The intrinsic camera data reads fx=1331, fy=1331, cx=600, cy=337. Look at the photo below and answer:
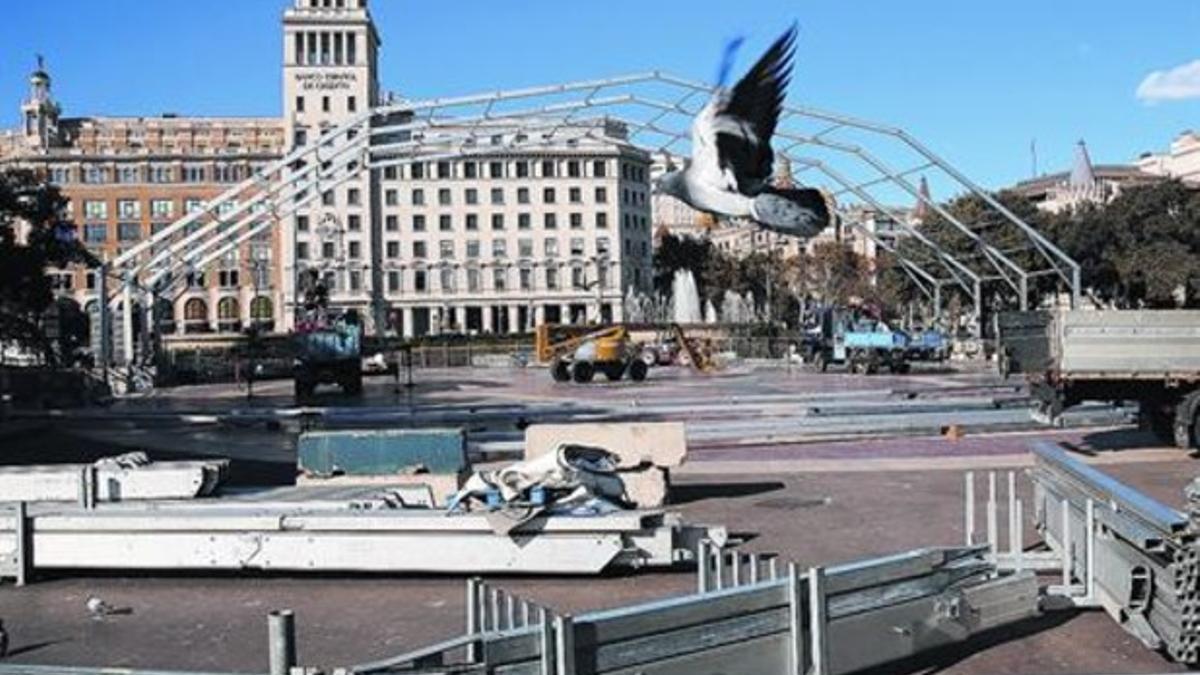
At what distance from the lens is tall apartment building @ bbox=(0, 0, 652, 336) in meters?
160

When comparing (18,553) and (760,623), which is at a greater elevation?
(760,623)

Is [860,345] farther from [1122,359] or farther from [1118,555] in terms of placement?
[1118,555]

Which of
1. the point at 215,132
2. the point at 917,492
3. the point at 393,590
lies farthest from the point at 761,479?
the point at 215,132

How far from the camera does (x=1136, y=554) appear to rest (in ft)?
24.8

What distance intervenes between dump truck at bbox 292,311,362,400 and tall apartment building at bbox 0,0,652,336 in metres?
113

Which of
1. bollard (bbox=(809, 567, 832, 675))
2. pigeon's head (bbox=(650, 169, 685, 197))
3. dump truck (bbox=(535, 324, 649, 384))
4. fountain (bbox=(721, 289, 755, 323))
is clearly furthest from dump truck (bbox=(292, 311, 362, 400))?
fountain (bbox=(721, 289, 755, 323))

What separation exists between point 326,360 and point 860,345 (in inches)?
946

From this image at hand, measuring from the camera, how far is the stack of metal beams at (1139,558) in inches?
271

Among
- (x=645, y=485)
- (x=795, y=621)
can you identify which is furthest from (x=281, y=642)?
(x=645, y=485)

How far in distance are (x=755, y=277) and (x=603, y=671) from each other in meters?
154

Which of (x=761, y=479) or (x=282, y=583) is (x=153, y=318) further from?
(x=282, y=583)

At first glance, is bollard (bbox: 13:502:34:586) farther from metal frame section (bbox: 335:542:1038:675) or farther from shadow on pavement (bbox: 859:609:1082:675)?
shadow on pavement (bbox: 859:609:1082:675)

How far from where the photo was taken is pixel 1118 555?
7.99 meters

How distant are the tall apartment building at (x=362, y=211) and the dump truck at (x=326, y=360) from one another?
113 meters
